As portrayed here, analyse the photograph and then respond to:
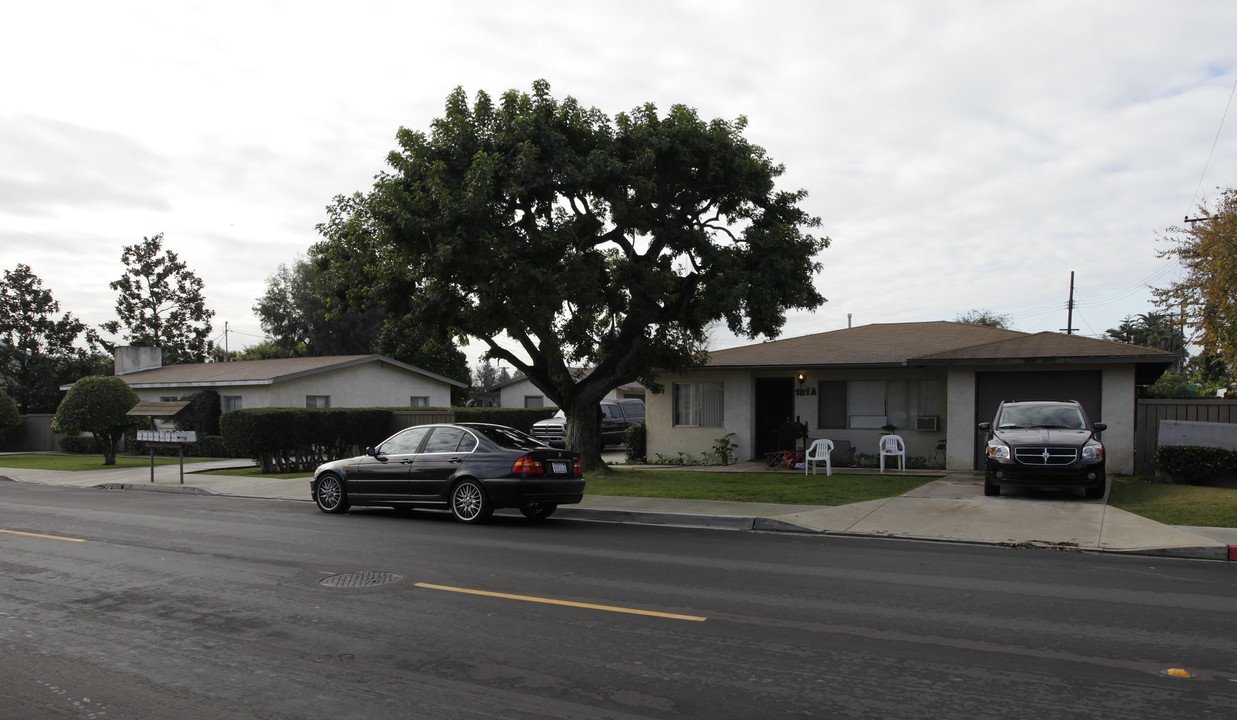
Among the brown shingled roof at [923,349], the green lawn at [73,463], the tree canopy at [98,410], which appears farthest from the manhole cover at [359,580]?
the tree canopy at [98,410]

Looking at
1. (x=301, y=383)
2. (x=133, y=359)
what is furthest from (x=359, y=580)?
(x=133, y=359)

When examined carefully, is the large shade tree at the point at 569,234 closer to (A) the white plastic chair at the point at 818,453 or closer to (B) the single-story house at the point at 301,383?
(A) the white plastic chair at the point at 818,453

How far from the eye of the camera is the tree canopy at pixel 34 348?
45594 millimetres

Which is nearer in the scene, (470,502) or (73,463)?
(470,502)

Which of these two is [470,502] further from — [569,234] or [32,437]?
[32,437]

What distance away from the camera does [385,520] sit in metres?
13.2

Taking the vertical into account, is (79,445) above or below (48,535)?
below

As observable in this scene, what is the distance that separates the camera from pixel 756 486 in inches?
648

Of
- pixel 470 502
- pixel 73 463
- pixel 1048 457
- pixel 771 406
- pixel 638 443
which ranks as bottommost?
pixel 73 463

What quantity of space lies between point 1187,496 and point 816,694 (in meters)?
Answer: 11.9

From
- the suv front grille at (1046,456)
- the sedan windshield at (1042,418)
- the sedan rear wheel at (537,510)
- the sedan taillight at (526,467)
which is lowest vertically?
the sedan rear wheel at (537,510)

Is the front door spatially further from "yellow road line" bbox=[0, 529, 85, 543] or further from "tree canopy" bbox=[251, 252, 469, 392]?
"tree canopy" bbox=[251, 252, 469, 392]

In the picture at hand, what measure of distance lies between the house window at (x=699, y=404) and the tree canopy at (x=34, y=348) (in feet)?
128

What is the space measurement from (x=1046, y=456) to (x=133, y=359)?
39.4m
